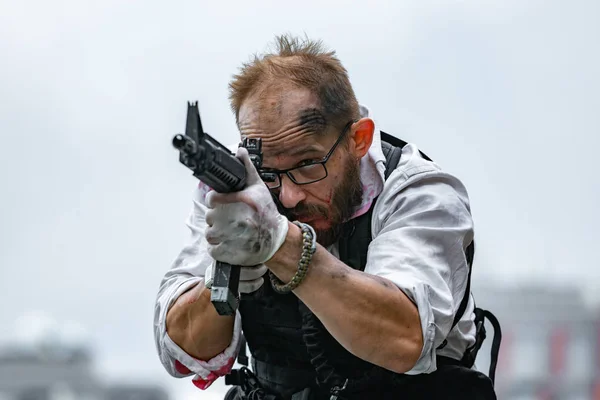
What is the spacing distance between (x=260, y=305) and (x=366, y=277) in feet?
1.73

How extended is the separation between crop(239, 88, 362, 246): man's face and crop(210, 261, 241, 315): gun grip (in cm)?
50

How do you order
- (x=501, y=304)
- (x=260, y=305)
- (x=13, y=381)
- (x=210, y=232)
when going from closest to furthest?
1. (x=210, y=232)
2. (x=260, y=305)
3. (x=13, y=381)
4. (x=501, y=304)

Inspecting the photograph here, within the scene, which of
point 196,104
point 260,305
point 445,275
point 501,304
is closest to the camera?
point 196,104

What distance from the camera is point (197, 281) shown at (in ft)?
10.0

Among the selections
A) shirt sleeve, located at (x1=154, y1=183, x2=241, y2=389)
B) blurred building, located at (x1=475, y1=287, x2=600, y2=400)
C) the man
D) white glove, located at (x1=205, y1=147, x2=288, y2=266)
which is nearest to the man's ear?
the man

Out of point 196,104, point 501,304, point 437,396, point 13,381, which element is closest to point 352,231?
point 437,396

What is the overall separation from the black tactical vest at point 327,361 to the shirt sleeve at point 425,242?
82 mm

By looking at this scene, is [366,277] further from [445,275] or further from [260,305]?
[260,305]

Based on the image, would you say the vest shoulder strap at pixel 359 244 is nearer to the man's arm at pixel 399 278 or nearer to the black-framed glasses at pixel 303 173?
the man's arm at pixel 399 278

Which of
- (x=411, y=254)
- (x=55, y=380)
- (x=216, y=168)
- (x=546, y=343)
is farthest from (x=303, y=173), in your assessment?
(x=546, y=343)

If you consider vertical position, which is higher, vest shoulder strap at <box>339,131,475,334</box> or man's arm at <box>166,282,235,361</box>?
vest shoulder strap at <box>339,131,475,334</box>

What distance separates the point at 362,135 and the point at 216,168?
37.3 inches

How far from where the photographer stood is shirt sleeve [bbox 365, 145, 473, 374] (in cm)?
279

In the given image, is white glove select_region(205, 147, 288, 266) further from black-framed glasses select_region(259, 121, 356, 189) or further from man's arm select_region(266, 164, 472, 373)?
black-framed glasses select_region(259, 121, 356, 189)
